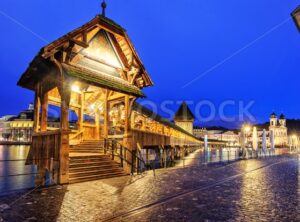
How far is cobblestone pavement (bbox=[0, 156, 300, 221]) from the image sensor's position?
595 centimetres

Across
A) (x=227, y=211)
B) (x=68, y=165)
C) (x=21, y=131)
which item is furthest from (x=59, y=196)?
(x=21, y=131)

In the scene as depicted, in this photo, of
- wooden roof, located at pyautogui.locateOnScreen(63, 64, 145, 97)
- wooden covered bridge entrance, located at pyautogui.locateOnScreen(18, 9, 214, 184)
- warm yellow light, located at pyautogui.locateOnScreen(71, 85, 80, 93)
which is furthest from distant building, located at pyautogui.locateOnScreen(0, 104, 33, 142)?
wooden roof, located at pyautogui.locateOnScreen(63, 64, 145, 97)

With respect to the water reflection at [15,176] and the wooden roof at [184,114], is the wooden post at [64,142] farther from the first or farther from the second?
the wooden roof at [184,114]

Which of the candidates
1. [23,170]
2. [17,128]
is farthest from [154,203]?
[17,128]

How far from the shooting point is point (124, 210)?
21.1ft

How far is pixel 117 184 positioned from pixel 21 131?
106151mm

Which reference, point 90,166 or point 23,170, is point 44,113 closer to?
point 90,166

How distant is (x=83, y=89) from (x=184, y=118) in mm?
55992

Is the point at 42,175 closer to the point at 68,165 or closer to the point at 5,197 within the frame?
the point at 68,165

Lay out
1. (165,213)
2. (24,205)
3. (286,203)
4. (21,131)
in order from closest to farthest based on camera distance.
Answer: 1. (165,213)
2. (24,205)
3. (286,203)
4. (21,131)

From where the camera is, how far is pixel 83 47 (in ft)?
39.6

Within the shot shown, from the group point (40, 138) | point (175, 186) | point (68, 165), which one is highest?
point (40, 138)

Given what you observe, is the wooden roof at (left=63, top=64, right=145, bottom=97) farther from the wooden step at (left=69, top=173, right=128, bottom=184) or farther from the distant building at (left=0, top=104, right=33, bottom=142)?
the distant building at (left=0, top=104, right=33, bottom=142)

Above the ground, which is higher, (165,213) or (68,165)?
(68,165)
